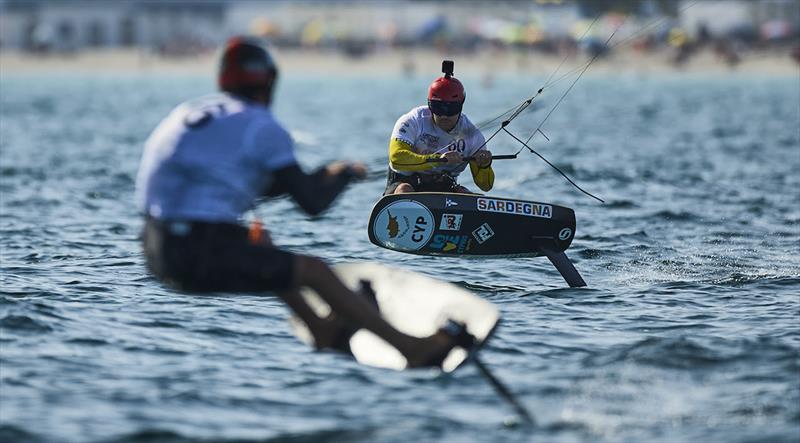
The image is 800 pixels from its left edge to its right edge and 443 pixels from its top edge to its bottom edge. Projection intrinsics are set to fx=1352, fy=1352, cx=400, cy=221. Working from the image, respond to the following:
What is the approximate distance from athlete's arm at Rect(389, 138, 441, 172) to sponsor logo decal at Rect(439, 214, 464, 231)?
22.7 inches

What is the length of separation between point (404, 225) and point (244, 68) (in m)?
5.23

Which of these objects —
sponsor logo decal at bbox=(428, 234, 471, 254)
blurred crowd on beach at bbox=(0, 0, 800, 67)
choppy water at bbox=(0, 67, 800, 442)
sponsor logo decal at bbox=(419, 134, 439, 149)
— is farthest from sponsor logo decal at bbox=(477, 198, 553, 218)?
blurred crowd on beach at bbox=(0, 0, 800, 67)

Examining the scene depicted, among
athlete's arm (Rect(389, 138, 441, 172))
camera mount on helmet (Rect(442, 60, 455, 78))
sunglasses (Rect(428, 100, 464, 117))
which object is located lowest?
athlete's arm (Rect(389, 138, 441, 172))

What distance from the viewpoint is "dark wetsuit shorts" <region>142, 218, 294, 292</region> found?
7.14m

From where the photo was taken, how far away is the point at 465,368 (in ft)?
28.0

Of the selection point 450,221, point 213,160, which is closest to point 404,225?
point 450,221

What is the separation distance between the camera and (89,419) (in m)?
7.39

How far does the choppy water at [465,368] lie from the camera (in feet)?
24.2

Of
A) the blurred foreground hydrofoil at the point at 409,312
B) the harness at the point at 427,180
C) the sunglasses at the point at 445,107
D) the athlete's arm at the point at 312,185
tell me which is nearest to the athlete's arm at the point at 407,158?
the harness at the point at 427,180

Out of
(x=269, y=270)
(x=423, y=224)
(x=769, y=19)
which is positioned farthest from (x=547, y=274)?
(x=769, y=19)

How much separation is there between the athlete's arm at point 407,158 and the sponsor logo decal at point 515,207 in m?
0.65

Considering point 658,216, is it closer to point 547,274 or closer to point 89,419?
point 547,274

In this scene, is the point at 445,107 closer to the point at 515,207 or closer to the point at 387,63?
the point at 515,207

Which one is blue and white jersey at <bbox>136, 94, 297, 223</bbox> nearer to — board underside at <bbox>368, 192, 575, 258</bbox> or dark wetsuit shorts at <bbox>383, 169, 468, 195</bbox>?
board underside at <bbox>368, 192, 575, 258</bbox>
